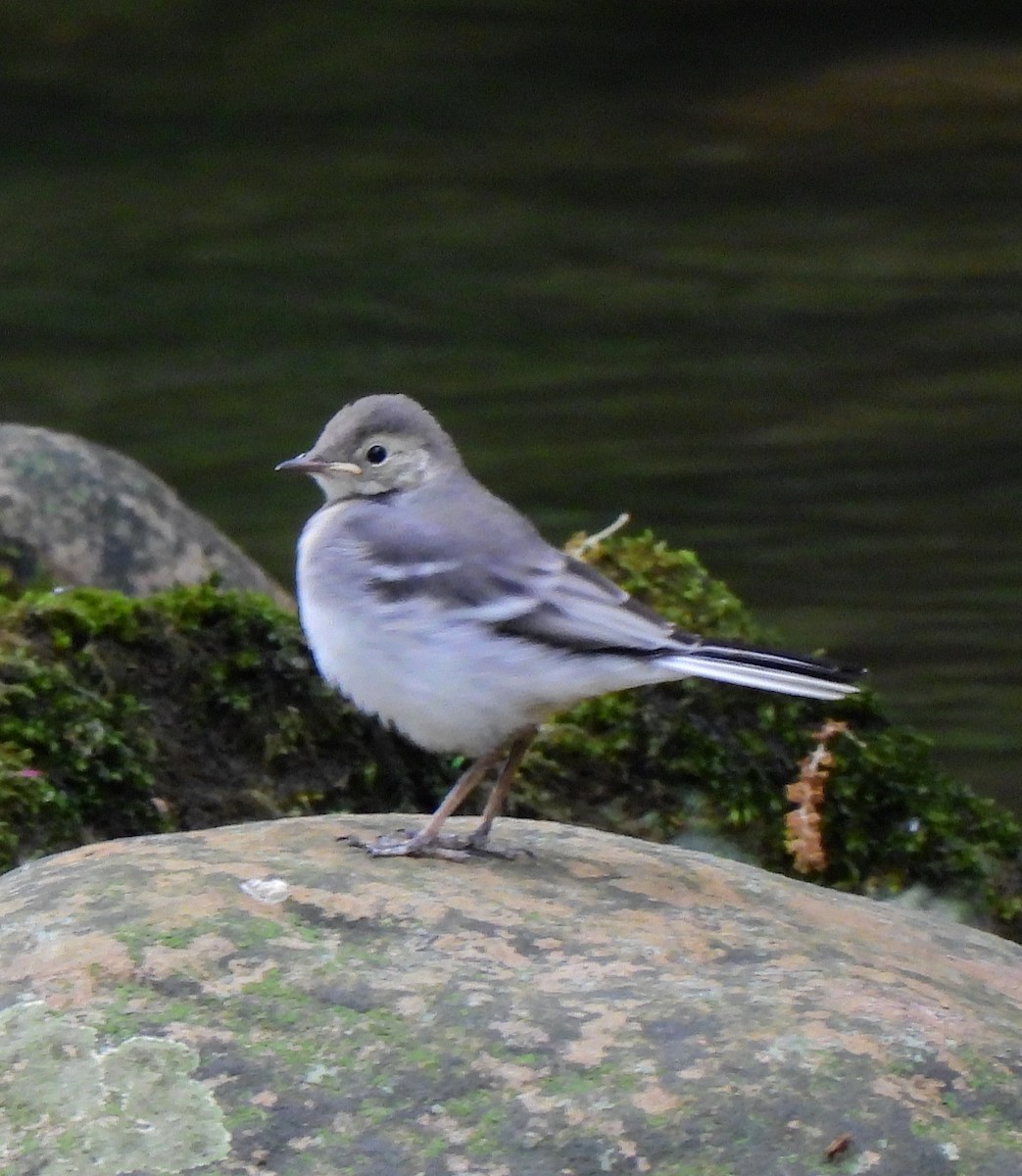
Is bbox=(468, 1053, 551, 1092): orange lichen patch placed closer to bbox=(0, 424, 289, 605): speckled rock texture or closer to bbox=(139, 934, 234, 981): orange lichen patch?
bbox=(139, 934, 234, 981): orange lichen patch

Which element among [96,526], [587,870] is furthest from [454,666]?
[96,526]

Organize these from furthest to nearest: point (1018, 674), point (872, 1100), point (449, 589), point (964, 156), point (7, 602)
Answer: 1. point (964, 156)
2. point (1018, 674)
3. point (7, 602)
4. point (449, 589)
5. point (872, 1100)

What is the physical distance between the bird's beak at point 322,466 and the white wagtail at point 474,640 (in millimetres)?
230

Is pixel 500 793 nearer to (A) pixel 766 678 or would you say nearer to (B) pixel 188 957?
(A) pixel 766 678

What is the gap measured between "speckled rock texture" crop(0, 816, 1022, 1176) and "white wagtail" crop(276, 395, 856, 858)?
405 millimetres

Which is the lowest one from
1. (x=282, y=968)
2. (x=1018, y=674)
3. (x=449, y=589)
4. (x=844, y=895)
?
(x=1018, y=674)

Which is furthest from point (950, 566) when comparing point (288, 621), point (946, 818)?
point (288, 621)

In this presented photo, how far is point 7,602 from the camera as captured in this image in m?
6.78

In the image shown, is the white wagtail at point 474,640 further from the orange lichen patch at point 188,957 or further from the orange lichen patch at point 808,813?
the orange lichen patch at point 808,813

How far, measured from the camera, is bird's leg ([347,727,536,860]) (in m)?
5.06

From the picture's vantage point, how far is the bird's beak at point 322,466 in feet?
18.3

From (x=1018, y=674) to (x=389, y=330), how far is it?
20.3 feet

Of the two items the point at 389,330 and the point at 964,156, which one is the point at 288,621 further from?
the point at 964,156

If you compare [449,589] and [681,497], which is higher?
[449,589]
